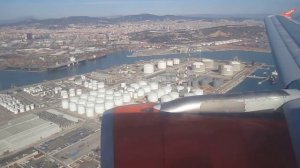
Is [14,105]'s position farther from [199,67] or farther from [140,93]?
[199,67]

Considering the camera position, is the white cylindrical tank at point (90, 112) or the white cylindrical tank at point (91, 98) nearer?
the white cylindrical tank at point (90, 112)

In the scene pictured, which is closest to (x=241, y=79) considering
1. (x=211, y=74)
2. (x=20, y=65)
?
(x=211, y=74)

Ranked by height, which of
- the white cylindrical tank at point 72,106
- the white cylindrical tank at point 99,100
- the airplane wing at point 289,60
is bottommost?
the white cylindrical tank at point 72,106

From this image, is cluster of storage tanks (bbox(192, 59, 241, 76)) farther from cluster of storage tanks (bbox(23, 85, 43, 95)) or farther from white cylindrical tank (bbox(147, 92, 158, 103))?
cluster of storage tanks (bbox(23, 85, 43, 95))

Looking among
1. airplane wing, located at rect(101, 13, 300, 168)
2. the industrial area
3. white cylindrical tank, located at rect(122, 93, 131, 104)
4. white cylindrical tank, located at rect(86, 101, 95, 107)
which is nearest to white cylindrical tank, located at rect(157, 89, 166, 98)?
the industrial area

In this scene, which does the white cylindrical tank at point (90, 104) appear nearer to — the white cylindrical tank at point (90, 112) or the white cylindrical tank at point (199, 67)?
the white cylindrical tank at point (90, 112)

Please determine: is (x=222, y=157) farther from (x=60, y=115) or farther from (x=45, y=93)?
(x=45, y=93)

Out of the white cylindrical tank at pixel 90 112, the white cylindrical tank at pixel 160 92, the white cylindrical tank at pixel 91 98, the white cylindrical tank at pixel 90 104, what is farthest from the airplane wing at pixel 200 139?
the white cylindrical tank at pixel 160 92
